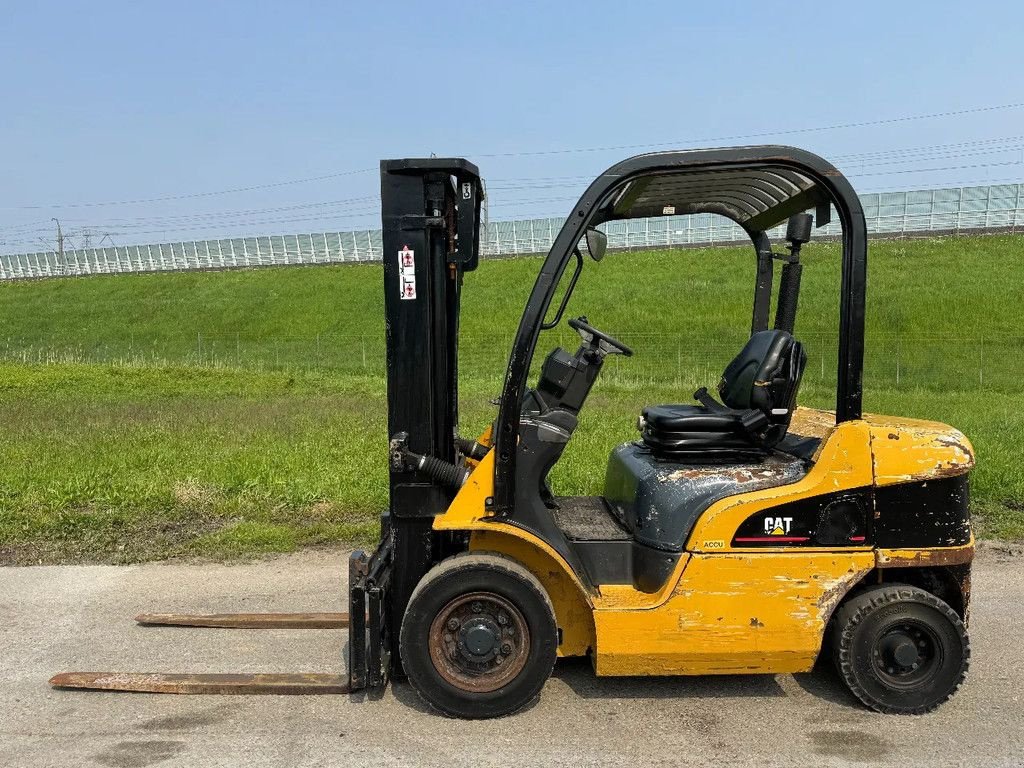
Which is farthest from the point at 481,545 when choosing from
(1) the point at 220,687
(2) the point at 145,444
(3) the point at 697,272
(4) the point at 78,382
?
(3) the point at 697,272

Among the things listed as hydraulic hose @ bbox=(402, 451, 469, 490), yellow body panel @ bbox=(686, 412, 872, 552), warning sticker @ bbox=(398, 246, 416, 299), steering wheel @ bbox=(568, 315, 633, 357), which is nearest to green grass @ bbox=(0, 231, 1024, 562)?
hydraulic hose @ bbox=(402, 451, 469, 490)

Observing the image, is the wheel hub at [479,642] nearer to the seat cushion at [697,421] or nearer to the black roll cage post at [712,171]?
the black roll cage post at [712,171]

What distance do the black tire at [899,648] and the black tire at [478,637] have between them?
1.49 m

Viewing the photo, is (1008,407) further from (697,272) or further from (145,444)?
(697,272)

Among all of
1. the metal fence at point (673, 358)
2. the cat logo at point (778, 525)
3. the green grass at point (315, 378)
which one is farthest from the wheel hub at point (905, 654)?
the metal fence at point (673, 358)

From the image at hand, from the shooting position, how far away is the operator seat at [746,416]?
14.6 ft

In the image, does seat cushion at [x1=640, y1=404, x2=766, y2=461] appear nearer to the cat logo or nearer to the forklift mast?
the cat logo

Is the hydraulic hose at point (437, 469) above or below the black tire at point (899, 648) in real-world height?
above

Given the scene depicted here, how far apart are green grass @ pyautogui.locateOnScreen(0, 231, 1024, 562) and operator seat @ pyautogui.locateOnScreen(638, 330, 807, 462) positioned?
12.3 ft

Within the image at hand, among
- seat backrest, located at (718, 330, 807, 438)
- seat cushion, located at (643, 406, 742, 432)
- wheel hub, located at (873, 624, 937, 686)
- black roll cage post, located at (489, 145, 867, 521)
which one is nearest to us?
black roll cage post, located at (489, 145, 867, 521)

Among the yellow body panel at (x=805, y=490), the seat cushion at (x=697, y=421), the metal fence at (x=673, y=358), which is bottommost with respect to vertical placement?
the metal fence at (x=673, y=358)

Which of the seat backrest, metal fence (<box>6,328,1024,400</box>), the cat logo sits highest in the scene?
the seat backrest

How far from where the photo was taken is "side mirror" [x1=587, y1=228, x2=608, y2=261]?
411 cm

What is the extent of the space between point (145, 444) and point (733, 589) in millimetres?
9263
